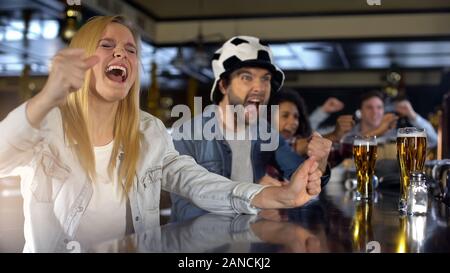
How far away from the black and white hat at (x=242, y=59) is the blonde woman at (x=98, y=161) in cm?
53

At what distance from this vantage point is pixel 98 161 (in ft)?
4.83

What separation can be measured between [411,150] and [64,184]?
0.74 m

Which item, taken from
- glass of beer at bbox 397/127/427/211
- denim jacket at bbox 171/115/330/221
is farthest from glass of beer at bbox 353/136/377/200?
glass of beer at bbox 397/127/427/211

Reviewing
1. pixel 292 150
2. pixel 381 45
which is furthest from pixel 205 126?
pixel 381 45

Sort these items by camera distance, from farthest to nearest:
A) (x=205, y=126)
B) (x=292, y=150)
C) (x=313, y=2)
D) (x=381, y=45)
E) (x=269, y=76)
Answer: (x=381, y=45), (x=313, y=2), (x=292, y=150), (x=269, y=76), (x=205, y=126)

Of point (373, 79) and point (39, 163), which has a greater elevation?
point (373, 79)

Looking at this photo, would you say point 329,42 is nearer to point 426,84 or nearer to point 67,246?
point 426,84

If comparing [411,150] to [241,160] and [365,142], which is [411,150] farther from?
[241,160]

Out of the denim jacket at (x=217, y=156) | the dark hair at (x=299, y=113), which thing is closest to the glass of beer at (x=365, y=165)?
the denim jacket at (x=217, y=156)

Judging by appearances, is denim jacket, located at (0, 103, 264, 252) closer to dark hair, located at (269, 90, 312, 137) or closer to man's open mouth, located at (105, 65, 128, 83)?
man's open mouth, located at (105, 65, 128, 83)

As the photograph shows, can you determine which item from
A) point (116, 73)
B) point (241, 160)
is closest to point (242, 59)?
point (241, 160)

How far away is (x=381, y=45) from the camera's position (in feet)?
19.3

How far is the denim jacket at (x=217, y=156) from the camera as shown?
65.1 inches

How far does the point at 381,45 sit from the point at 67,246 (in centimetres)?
494
